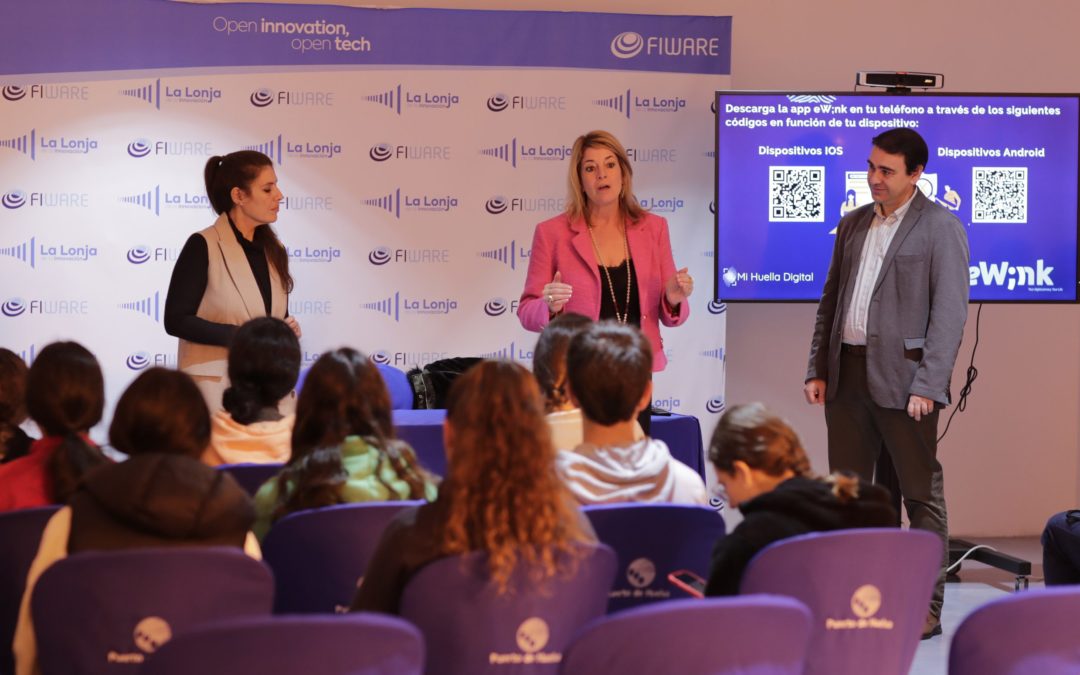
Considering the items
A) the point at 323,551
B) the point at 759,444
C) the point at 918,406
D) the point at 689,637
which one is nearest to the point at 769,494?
the point at 759,444

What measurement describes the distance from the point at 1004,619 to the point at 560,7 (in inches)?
202

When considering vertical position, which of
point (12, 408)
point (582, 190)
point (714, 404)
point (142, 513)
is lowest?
point (714, 404)

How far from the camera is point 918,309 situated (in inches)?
187

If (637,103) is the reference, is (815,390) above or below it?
below

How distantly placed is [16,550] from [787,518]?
1635mm

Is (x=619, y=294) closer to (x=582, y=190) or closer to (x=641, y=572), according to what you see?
(x=582, y=190)

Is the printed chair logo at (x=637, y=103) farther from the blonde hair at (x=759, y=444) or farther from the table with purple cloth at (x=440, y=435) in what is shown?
the blonde hair at (x=759, y=444)

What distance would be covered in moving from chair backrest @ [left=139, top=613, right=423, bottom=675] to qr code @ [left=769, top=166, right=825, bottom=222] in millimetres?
4769

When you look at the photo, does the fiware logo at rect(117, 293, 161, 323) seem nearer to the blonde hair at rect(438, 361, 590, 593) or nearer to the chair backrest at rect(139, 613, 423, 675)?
the blonde hair at rect(438, 361, 590, 593)

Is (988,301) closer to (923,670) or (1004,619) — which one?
(923,670)

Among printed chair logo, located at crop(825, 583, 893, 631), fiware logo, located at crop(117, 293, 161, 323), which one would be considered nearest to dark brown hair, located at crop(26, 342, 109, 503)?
printed chair logo, located at crop(825, 583, 893, 631)

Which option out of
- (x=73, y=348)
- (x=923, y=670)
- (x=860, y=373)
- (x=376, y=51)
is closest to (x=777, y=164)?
(x=860, y=373)

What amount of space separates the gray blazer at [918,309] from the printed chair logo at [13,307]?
4066mm

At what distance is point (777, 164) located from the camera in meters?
6.24
